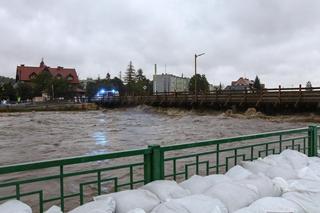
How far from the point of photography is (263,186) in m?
3.24

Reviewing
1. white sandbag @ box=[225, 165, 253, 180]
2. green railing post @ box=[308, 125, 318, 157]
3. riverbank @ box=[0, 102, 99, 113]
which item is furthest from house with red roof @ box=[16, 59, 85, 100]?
white sandbag @ box=[225, 165, 253, 180]

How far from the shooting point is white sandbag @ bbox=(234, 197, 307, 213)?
8.92 feet

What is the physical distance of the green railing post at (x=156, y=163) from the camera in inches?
130

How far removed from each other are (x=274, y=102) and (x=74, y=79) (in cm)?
7193

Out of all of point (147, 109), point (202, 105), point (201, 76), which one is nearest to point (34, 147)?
point (202, 105)

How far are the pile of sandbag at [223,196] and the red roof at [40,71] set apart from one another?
3397 inches

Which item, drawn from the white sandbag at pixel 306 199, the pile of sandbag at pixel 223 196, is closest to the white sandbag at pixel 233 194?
the pile of sandbag at pixel 223 196

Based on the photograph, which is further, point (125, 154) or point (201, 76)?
point (201, 76)

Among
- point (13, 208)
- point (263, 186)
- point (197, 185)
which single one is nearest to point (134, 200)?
point (197, 185)

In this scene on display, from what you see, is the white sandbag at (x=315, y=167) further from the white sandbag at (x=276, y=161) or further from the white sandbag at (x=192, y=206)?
the white sandbag at (x=192, y=206)

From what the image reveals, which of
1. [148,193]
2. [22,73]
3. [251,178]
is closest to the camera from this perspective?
[148,193]

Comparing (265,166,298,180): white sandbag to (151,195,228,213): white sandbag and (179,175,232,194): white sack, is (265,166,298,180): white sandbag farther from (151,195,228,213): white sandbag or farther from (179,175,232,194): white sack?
(151,195,228,213): white sandbag

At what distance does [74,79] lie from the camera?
94.4 m

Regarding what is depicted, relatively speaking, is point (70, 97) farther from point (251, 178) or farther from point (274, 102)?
point (251, 178)
